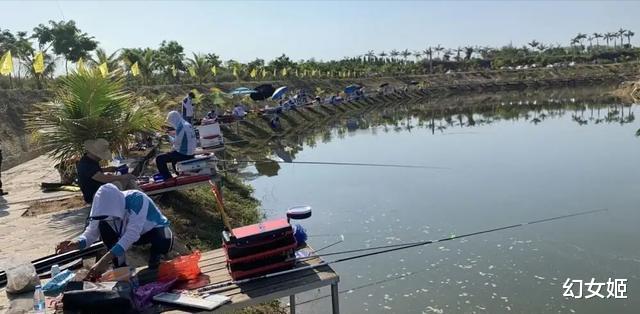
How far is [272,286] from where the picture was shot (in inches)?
160

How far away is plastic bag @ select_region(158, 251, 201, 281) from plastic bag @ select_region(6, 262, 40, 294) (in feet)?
3.88

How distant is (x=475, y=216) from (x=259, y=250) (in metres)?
7.24

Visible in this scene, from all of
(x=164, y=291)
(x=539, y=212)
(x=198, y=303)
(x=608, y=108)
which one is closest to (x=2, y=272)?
(x=164, y=291)

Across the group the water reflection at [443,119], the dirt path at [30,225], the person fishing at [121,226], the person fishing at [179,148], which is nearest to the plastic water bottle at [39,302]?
the person fishing at [121,226]

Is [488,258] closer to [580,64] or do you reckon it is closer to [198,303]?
[198,303]

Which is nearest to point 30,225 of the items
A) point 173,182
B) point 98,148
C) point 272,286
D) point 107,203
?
point 173,182

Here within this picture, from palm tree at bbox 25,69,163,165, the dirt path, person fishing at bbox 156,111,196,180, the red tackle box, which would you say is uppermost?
palm tree at bbox 25,69,163,165

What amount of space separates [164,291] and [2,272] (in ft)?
6.66

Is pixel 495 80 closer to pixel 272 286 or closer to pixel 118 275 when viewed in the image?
pixel 272 286

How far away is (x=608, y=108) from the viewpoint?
3656 centimetres

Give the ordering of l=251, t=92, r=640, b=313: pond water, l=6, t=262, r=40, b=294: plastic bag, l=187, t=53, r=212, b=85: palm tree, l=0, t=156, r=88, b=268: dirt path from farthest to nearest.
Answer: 1. l=187, t=53, r=212, b=85: palm tree
2. l=251, t=92, r=640, b=313: pond water
3. l=0, t=156, r=88, b=268: dirt path
4. l=6, t=262, r=40, b=294: plastic bag

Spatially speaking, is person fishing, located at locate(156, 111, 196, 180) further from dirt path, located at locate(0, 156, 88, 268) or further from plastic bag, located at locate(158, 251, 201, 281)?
plastic bag, located at locate(158, 251, 201, 281)

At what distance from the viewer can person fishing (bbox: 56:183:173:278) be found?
4.25 m

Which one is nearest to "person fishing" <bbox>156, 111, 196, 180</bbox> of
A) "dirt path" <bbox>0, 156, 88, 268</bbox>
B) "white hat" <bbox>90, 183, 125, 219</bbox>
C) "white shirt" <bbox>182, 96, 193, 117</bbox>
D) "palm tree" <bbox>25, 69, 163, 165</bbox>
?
"palm tree" <bbox>25, 69, 163, 165</bbox>
